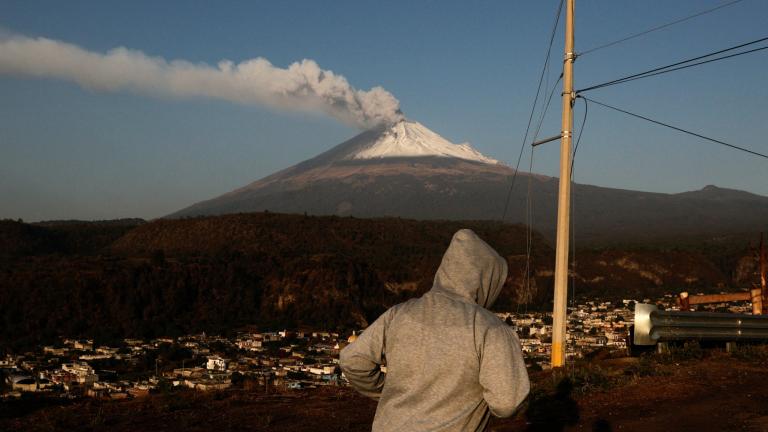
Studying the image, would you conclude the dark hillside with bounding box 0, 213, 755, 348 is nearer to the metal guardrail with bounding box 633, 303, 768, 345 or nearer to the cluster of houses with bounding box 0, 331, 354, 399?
the cluster of houses with bounding box 0, 331, 354, 399

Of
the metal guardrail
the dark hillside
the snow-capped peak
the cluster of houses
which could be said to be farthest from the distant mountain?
the metal guardrail

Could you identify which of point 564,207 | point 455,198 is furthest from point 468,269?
point 455,198

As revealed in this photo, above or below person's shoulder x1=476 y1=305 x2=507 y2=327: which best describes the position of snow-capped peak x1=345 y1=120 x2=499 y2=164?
above

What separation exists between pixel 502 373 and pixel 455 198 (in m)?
131

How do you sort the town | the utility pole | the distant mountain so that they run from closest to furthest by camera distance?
the utility pole < the town < the distant mountain

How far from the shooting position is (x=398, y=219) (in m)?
60.1

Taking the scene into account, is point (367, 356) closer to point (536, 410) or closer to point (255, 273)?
point (536, 410)

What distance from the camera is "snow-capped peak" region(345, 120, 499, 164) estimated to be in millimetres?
180375

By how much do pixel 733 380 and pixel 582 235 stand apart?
9869 centimetres

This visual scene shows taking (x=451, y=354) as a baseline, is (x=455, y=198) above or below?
above

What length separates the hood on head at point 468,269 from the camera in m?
3.39

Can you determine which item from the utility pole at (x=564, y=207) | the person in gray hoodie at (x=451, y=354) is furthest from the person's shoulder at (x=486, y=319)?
the utility pole at (x=564, y=207)

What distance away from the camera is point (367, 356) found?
3479 mm

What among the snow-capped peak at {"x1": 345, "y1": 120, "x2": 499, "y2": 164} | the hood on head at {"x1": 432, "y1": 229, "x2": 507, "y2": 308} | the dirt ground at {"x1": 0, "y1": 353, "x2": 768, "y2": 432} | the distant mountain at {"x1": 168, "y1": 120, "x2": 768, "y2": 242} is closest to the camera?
the hood on head at {"x1": 432, "y1": 229, "x2": 507, "y2": 308}
